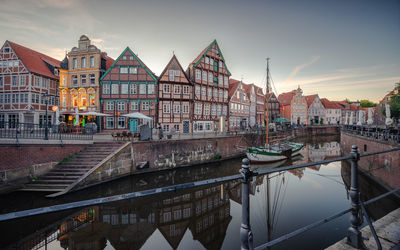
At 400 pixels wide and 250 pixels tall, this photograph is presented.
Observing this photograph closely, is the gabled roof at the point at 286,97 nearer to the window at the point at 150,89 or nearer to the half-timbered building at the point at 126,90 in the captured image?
the window at the point at 150,89

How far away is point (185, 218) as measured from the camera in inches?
372

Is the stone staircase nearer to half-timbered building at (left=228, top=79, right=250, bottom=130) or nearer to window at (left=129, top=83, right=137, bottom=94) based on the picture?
window at (left=129, top=83, right=137, bottom=94)

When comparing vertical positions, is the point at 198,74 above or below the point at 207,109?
above

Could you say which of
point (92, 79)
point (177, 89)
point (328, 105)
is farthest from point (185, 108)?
point (328, 105)

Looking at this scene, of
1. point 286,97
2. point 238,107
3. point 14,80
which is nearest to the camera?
point 14,80

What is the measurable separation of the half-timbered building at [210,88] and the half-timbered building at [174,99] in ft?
4.88

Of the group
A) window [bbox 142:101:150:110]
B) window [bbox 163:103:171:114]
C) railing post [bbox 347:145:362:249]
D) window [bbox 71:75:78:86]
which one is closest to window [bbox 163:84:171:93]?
window [bbox 163:103:171:114]

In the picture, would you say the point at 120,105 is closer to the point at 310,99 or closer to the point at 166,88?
the point at 166,88

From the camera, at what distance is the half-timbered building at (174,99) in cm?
2744

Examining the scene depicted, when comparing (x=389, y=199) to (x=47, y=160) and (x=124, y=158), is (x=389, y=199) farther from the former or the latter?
(x=47, y=160)

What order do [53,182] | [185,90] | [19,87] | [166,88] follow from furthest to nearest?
[185,90], [166,88], [19,87], [53,182]

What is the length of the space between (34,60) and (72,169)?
84.0ft

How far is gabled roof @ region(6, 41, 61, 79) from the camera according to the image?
26203mm

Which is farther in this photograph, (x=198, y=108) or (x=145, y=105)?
(x=198, y=108)
